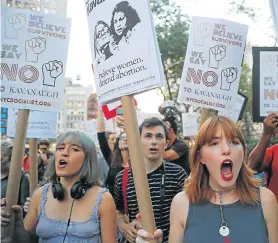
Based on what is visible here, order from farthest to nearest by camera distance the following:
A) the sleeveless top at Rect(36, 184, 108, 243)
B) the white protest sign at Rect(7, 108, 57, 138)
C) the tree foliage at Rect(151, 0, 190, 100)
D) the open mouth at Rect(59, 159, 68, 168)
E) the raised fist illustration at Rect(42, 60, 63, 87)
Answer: the tree foliage at Rect(151, 0, 190, 100)
the white protest sign at Rect(7, 108, 57, 138)
the raised fist illustration at Rect(42, 60, 63, 87)
the open mouth at Rect(59, 159, 68, 168)
the sleeveless top at Rect(36, 184, 108, 243)

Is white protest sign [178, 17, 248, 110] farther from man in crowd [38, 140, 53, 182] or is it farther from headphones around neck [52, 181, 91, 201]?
man in crowd [38, 140, 53, 182]

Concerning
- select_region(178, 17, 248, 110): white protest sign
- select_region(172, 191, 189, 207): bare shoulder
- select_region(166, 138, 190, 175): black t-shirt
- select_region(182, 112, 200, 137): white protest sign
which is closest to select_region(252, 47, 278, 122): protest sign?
select_region(178, 17, 248, 110): white protest sign

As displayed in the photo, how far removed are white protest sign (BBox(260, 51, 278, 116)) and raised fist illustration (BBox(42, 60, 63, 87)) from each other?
1.82 m

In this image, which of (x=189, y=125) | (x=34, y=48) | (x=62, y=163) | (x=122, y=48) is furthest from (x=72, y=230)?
(x=189, y=125)

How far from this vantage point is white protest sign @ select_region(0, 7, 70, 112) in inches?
146

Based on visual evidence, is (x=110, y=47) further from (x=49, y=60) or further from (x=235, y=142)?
(x=49, y=60)

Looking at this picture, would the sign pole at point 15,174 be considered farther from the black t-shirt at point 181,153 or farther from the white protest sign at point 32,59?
the black t-shirt at point 181,153

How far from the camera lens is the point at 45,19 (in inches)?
154

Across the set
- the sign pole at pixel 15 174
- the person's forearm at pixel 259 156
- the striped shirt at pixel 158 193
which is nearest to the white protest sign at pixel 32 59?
the sign pole at pixel 15 174

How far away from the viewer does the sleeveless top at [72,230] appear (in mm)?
2725

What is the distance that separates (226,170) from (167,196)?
0.98m

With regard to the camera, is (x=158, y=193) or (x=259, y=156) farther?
(x=259, y=156)

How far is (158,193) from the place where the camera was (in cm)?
326

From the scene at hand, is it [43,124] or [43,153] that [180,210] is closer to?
[43,124]
